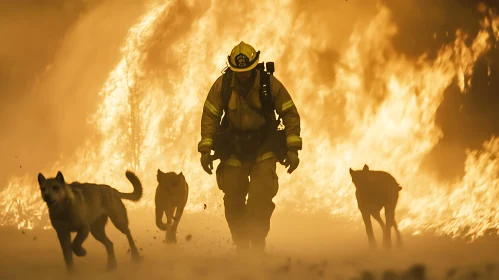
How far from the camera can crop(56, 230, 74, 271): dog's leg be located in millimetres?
11852

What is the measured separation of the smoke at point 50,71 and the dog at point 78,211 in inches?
721

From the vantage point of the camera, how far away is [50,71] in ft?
120

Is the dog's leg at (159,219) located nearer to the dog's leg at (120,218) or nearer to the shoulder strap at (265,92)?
the dog's leg at (120,218)

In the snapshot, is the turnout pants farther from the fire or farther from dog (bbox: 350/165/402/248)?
the fire

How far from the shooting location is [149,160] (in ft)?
95.6

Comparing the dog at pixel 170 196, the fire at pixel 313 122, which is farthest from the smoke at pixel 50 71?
the dog at pixel 170 196

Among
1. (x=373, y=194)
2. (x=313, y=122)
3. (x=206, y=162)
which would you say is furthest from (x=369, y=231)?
(x=313, y=122)

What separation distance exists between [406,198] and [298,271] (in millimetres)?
10399

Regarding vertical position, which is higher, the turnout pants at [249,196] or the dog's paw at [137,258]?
the turnout pants at [249,196]

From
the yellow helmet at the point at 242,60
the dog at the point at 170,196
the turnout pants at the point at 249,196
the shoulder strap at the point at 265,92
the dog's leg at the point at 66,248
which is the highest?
the dog at the point at 170,196

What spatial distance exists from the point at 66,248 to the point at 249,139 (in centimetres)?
305

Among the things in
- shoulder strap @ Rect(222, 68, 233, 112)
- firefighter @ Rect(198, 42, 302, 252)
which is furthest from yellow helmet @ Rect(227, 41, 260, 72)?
shoulder strap @ Rect(222, 68, 233, 112)

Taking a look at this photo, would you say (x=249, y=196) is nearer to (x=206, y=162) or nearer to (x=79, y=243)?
(x=206, y=162)

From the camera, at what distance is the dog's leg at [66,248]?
11852 mm
